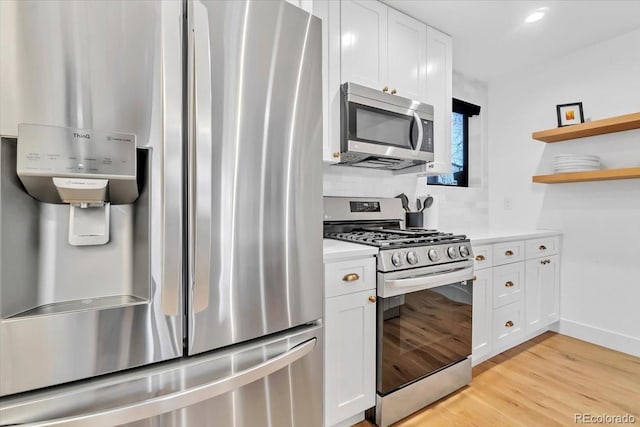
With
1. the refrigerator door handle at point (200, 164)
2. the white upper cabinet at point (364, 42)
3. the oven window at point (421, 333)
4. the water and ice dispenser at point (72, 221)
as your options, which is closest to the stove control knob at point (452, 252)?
the oven window at point (421, 333)

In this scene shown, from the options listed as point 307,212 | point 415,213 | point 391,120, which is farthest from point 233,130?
point 415,213

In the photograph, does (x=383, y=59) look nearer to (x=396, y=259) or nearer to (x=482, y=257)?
(x=396, y=259)

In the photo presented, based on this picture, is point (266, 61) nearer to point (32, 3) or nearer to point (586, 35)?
point (32, 3)

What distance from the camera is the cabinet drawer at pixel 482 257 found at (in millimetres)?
2064

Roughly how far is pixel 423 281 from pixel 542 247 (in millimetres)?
1620

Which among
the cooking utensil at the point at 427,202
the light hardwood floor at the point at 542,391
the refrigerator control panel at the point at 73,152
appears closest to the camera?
the refrigerator control panel at the point at 73,152

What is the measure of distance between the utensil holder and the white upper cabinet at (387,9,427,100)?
869mm

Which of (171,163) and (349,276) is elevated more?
(171,163)

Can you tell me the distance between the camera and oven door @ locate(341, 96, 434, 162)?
73.2 inches

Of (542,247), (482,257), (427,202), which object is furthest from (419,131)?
(542,247)

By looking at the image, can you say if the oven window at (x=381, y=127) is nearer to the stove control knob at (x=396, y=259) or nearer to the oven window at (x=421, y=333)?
the stove control knob at (x=396, y=259)

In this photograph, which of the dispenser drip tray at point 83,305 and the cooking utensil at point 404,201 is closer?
the dispenser drip tray at point 83,305

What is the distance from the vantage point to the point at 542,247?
2.60 m

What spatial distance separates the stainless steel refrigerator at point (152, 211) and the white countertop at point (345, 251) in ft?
1.19
